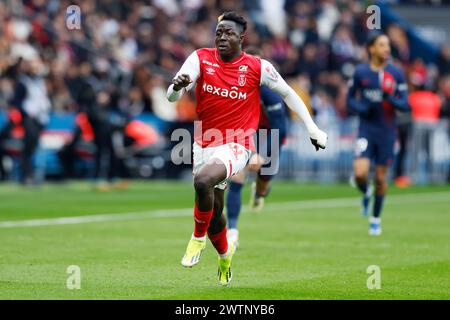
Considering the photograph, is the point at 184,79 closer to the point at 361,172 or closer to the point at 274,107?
the point at 274,107

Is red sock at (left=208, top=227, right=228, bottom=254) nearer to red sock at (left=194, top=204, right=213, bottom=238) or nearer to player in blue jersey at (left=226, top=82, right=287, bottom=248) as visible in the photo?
red sock at (left=194, top=204, right=213, bottom=238)

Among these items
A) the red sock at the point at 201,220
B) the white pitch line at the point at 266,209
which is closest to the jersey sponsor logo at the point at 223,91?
the red sock at the point at 201,220

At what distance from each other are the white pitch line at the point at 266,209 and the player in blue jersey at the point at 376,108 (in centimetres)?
383

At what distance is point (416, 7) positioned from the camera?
4062cm

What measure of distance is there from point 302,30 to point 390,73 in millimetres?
17997

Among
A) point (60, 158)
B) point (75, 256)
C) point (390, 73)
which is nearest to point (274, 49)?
point (60, 158)

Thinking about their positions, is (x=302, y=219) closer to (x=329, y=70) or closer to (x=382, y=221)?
(x=382, y=221)

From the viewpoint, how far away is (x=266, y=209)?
2112 cm

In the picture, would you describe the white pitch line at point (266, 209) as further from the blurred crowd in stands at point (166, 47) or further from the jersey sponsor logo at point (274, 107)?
the blurred crowd in stands at point (166, 47)

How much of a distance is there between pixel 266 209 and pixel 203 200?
419 inches

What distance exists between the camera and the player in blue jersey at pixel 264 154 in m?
15.0

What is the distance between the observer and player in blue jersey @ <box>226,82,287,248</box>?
15.0m

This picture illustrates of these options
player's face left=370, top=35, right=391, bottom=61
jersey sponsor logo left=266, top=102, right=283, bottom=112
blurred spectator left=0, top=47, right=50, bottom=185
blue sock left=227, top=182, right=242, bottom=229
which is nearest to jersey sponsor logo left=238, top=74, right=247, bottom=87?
jersey sponsor logo left=266, top=102, right=283, bottom=112

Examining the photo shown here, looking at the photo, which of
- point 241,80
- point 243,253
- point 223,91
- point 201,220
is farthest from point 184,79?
point 243,253
